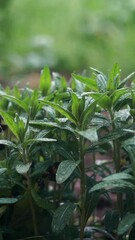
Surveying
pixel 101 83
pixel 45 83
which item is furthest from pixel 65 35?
pixel 101 83

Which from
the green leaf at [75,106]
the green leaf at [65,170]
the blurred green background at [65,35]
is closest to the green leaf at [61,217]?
the green leaf at [65,170]

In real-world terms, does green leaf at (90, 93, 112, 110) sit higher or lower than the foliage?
higher

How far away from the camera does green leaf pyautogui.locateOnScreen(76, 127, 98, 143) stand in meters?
1.18

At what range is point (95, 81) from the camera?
Answer: 4.58ft

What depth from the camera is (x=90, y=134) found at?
3.93 ft

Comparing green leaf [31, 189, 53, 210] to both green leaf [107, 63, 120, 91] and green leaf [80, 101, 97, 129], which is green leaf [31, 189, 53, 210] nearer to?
green leaf [80, 101, 97, 129]

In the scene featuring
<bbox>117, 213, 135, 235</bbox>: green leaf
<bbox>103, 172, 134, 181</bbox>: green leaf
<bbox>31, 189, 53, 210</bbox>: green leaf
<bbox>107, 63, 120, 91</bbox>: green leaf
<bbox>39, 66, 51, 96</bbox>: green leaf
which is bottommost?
<bbox>117, 213, 135, 235</bbox>: green leaf

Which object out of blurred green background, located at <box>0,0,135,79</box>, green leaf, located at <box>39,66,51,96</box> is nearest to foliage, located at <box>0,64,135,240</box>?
green leaf, located at <box>39,66,51,96</box>

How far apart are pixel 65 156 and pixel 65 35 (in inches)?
157

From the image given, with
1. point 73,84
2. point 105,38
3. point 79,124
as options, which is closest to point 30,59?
point 105,38

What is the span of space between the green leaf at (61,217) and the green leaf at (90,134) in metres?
0.23

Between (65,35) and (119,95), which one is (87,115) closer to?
(119,95)

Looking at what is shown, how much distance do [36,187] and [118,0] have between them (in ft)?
13.5

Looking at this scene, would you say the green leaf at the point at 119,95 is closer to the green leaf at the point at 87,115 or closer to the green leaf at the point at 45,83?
the green leaf at the point at 87,115
